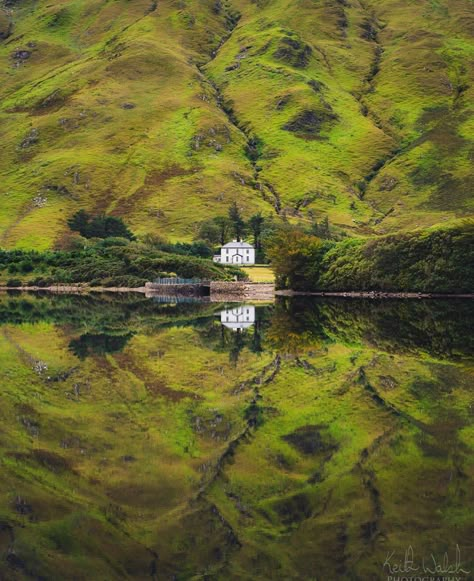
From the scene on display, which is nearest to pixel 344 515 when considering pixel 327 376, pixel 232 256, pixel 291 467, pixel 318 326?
pixel 291 467

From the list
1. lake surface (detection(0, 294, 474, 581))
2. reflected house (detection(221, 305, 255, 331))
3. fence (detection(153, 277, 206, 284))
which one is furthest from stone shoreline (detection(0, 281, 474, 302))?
lake surface (detection(0, 294, 474, 581))

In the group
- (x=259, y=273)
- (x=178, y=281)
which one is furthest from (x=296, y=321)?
(x=259, y=273)

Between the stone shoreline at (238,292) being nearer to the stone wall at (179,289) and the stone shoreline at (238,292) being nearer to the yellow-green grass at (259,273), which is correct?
the stone wall at (179,289)

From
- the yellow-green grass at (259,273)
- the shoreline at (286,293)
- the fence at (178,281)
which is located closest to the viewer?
the shoreline at (286,293)

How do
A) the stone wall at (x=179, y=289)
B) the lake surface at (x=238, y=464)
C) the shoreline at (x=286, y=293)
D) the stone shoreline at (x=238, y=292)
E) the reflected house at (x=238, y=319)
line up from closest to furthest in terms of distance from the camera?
the lake surface at (x=238, y=464) → the reflected house at (x=238, y=319) → the shoreline at (x=286, y=293) → the stone shoreline at (x=238, y=292) → the stone wall at (x=179, y=289)

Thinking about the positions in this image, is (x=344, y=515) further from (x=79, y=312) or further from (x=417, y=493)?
(x=79, y=312)

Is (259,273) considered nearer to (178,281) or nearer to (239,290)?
(178,281)
